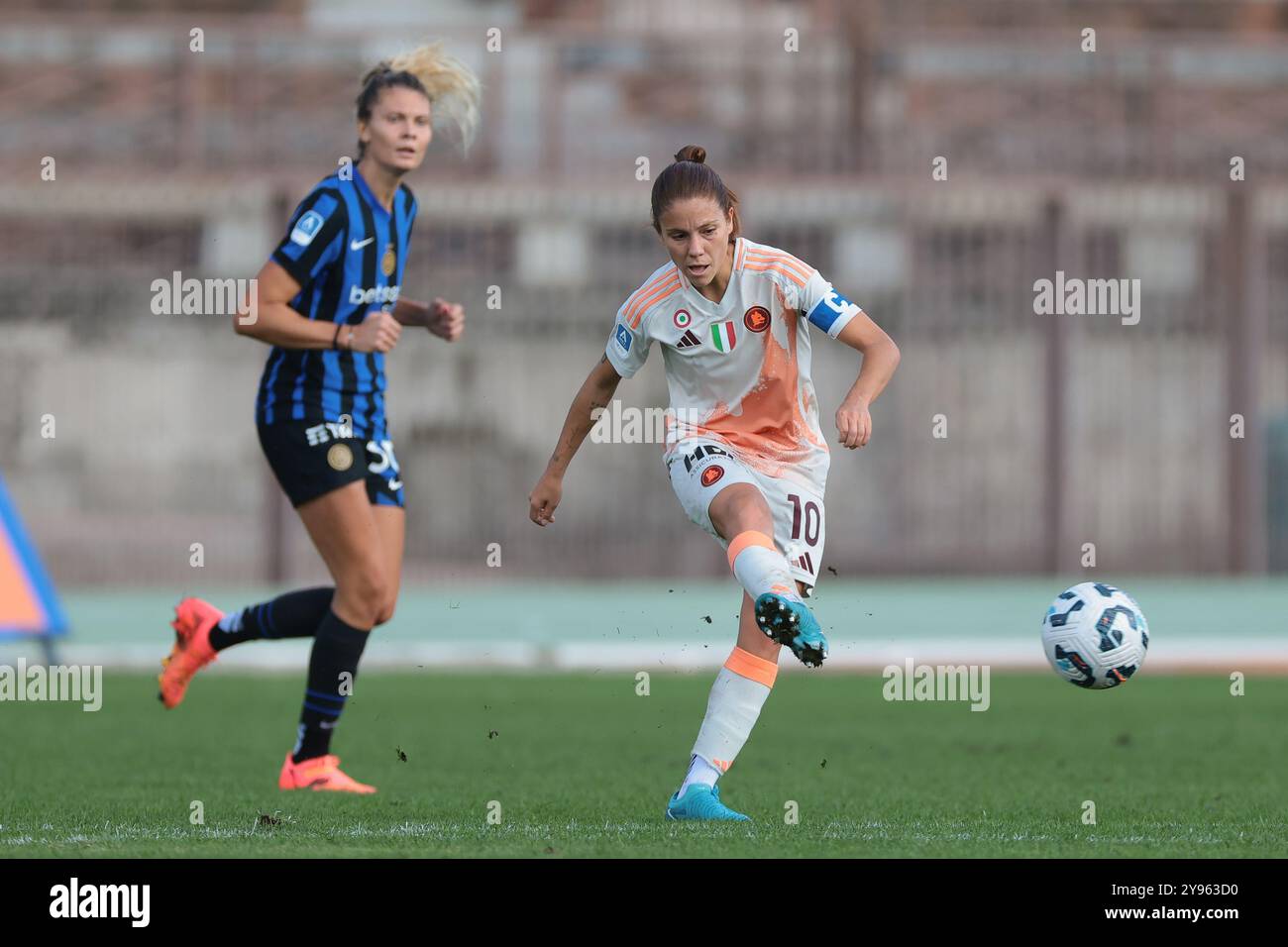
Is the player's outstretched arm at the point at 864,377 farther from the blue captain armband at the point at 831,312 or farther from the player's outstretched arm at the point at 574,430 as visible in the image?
the player's outstretched arm at the point at 574,430

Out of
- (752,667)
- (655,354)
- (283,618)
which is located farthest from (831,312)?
(655,354)

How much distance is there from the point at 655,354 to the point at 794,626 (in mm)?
11237

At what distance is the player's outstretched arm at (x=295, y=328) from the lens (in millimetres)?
6980

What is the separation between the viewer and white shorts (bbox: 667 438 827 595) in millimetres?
6449

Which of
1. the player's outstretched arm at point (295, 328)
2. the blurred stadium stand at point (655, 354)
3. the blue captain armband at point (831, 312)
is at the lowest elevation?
the blue captain armband at point (831, 312)

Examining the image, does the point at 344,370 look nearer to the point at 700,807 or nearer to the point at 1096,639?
the point at 700,807

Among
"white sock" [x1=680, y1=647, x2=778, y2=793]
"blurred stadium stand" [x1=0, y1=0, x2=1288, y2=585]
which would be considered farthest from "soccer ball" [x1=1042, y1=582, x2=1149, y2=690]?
"blurred stadium stand" [x1=0, y1=0, x2=1288, y2=585]

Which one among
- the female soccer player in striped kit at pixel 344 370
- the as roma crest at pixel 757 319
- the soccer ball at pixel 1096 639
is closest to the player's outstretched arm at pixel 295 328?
the female soccer player in striped kit at pixel 344 370

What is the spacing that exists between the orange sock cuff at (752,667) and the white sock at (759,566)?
1.20ft

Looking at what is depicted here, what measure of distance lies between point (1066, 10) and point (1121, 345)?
886 centimetres

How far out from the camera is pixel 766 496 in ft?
21.3

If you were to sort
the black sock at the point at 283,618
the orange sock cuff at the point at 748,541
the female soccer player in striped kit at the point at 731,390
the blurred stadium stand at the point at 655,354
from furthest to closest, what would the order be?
the blurred stadium stand at the point at 655,354 < the black sock at the point at 283,618 < the female soccer player in striped kit at the point at 731,390 < the orange sock cuff at the point at 748,541

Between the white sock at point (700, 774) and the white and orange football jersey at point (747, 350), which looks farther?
the white and orange football jersey at point (747, 350)
